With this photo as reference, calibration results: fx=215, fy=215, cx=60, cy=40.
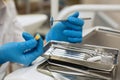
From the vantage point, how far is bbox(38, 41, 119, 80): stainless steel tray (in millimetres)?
596

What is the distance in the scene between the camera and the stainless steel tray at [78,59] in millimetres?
596

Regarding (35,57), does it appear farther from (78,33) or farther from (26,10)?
(26,10)

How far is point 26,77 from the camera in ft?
1.91

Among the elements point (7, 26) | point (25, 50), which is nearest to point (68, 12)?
point (7, 26)

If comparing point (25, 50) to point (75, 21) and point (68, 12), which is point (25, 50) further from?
point (68, 12)

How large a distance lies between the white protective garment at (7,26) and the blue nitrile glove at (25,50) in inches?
9.3

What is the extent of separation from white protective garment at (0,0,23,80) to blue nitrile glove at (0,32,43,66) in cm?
24

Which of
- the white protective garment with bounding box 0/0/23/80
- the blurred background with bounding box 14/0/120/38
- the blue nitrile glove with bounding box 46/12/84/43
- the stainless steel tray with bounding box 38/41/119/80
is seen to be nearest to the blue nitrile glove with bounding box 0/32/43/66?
the stainless steel tray with bounding box 38/41/119/80

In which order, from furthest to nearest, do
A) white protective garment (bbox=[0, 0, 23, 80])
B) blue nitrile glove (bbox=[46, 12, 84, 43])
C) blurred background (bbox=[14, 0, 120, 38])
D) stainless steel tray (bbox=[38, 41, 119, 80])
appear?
1. blurred background (bbox=[14, 0, 120, 38])
2. white protective garment (bbox=[0, 0, 23, 80])
3. blue nitrile glove (bbox=[46, 12, 84, 43])
4. stainless steel tray (bbox=[38, 41, 119, 80])

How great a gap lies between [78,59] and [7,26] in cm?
56

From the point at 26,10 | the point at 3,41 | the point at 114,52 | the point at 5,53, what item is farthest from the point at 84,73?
the point at 26,10

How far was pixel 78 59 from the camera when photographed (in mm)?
620

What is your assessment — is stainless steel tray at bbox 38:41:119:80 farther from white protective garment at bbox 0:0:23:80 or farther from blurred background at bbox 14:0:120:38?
blurred background at bbox 14:0:120:38

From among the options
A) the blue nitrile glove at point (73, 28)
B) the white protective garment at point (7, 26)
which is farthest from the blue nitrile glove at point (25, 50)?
the white protective garment at point (7, 26)
